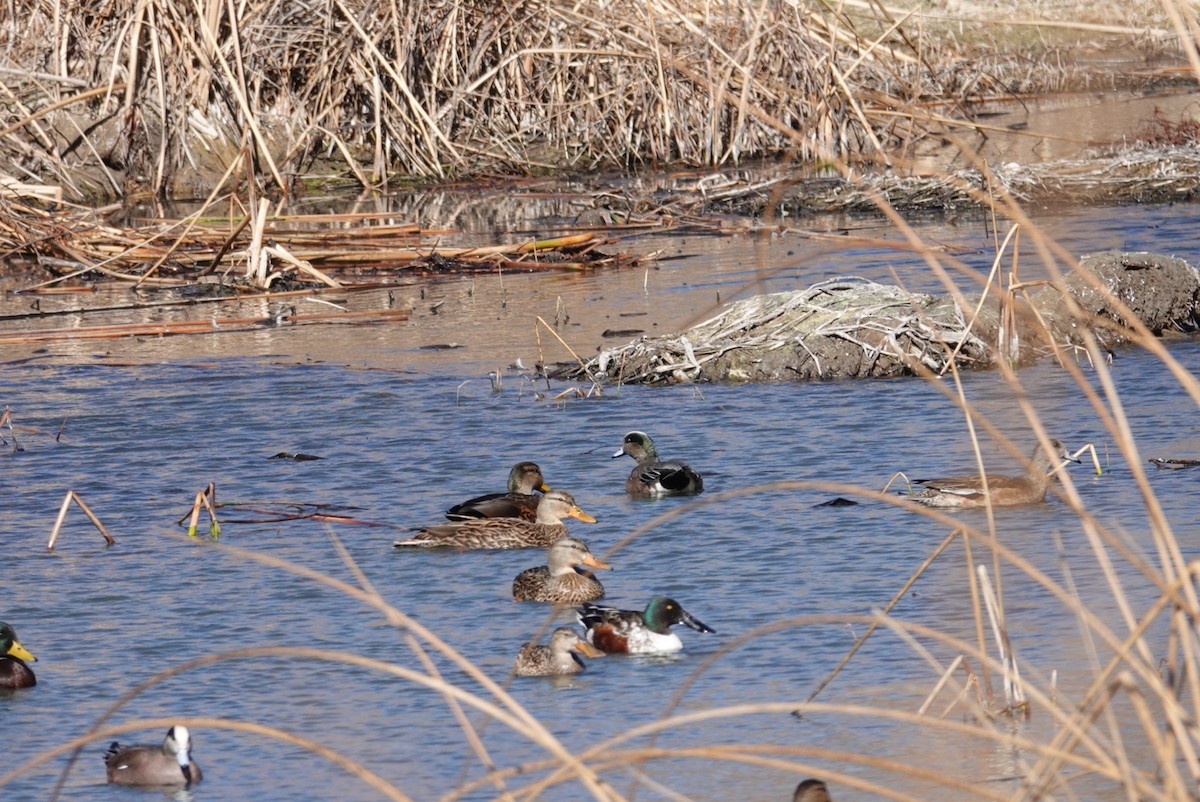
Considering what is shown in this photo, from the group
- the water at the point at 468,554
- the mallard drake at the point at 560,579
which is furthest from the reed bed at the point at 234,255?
the mallard drake at the point at 560,579

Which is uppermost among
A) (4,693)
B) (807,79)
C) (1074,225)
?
(807,79)

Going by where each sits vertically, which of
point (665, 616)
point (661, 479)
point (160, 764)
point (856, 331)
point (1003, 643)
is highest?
point (856, 331)

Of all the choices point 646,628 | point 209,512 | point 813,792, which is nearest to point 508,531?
point 209,512

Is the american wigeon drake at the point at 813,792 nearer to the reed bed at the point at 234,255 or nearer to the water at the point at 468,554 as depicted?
the water at the point at 468,554

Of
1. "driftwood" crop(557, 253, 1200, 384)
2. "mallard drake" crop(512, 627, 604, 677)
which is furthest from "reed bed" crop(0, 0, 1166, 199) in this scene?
"mallard drake" crop(512, 627, 604, 677)

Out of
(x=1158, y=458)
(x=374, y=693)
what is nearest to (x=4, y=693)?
(x=374, y=693)

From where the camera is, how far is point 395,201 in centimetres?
2136

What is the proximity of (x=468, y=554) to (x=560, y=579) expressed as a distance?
0.94 m

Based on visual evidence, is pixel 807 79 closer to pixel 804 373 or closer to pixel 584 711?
pixel 804 373

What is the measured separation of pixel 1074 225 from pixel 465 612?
10.9m

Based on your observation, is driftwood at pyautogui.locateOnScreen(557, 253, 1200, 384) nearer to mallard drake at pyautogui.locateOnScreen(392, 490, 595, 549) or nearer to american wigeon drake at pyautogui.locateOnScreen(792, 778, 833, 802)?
mallard drake at pyautogui.locateOnScreen(392, 490, 595, 549)

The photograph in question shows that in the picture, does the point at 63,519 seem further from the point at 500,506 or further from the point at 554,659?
the point at 554,659

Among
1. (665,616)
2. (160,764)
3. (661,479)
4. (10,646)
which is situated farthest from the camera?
(661,479)

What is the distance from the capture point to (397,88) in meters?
22.3
